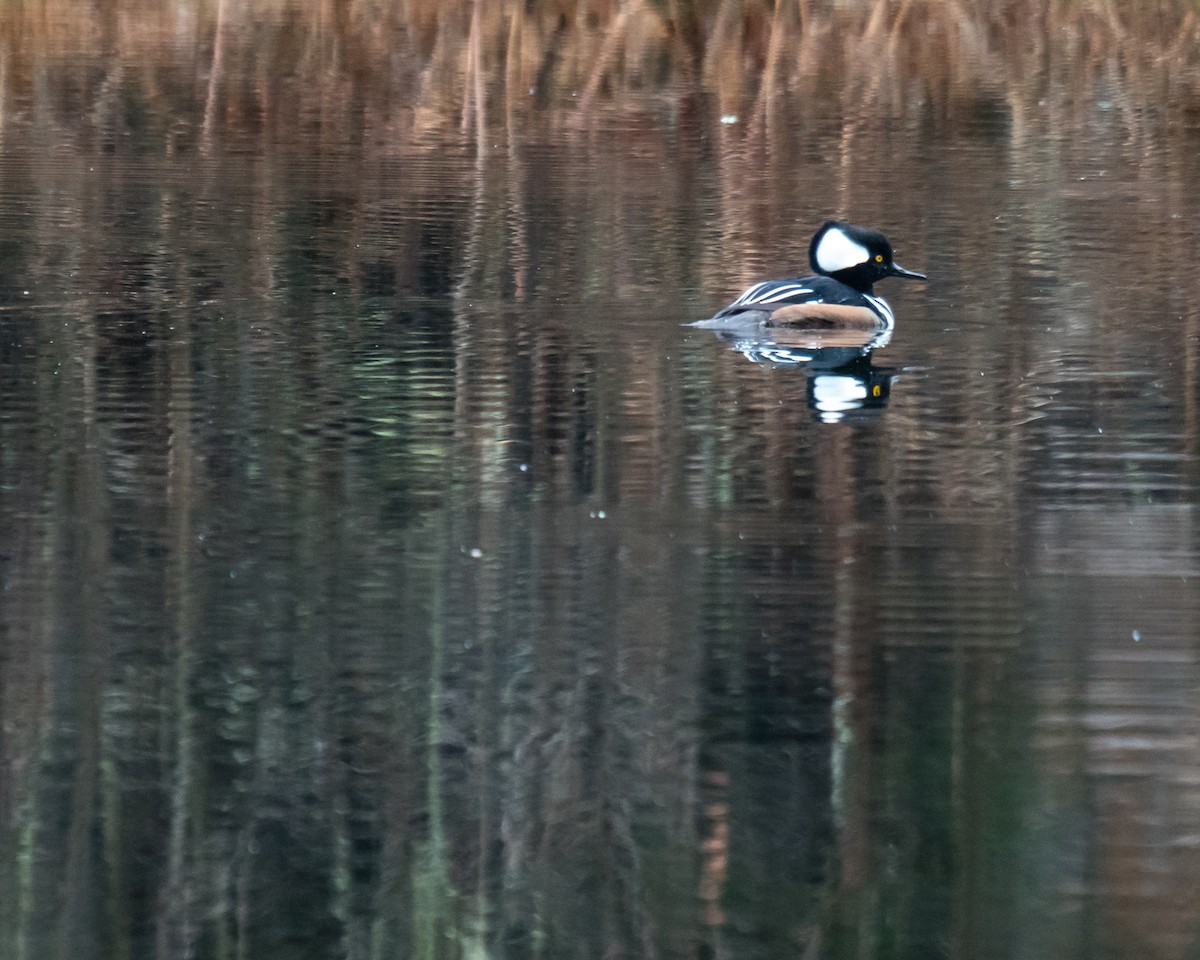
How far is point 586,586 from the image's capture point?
623cm

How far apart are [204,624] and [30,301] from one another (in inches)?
206

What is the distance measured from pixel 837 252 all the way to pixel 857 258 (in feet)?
0.43

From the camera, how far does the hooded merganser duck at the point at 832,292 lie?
10273 mm

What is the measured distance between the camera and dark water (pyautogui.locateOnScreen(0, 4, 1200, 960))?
4.52 metres

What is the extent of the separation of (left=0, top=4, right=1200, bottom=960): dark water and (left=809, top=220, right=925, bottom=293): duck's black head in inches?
14.0

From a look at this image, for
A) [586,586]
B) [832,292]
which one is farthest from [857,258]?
[586,586]

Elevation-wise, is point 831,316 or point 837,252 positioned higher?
point 837,252

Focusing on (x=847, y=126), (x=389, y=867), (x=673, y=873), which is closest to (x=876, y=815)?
(x=673, y=873)

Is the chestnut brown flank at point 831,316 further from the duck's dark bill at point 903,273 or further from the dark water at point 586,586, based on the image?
the duck's dark bill at point 903,273

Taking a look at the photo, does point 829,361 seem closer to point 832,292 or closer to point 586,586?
point 832,292

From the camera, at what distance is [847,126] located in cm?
1706

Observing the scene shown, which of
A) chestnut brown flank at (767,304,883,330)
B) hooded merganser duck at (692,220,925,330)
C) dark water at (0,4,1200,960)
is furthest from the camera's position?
chestnut brown flank at (767,304,883,330)

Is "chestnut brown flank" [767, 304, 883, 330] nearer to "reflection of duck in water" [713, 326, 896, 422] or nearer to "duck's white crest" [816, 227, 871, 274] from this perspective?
"reflection of duck in water" [713, 326, 896, 422]

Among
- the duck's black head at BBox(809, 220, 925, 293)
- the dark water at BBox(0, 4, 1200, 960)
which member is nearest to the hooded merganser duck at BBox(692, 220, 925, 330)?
the duck's black head at BBox(809, 220, 925, 293)
